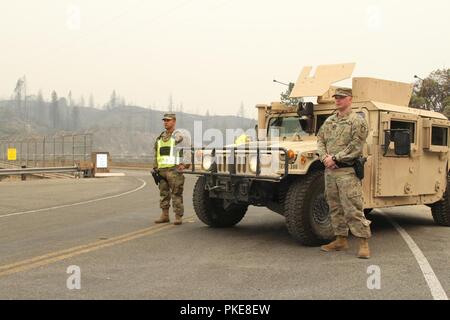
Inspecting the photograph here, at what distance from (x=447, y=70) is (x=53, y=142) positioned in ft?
109

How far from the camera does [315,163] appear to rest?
22.0 feet

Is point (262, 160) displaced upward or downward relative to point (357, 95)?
downward

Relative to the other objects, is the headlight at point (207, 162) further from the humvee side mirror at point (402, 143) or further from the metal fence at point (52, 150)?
the metal fence at point (52, 150)

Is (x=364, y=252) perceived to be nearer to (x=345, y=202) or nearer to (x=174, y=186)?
(x=345, y=202)

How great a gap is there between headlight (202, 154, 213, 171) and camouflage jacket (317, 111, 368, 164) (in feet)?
5.36

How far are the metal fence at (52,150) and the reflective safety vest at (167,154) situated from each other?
74.9ft

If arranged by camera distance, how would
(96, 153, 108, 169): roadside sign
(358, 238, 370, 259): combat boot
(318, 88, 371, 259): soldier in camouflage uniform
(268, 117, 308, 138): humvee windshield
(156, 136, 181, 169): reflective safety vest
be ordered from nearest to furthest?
1. (358, 238, 370, 259): combat boot
2. (318, 88, 371, 259): soldier in camouflage uniform
3. (268, 117, 308, 138): humvee windshield
4. (156, 136, 181, 169): reflective safety vest
5. (96, 153, 108, 169): roadside sign

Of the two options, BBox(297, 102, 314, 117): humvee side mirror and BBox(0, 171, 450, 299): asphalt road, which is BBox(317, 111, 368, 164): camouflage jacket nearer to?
BBox(0, 171, 450, 299): asphalt road

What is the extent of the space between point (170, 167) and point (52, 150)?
106 ft

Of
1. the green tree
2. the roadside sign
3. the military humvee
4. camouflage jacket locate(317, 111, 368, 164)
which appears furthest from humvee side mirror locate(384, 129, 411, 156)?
the green tree

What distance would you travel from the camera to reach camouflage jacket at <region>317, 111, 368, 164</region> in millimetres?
6105

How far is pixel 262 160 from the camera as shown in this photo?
6527 mm
